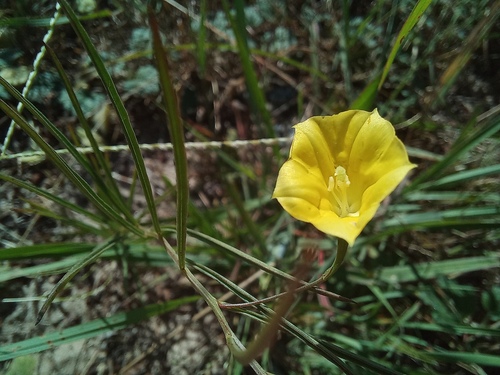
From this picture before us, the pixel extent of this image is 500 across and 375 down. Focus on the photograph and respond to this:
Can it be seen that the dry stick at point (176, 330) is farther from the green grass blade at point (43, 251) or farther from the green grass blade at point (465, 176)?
the green grass blade at point (465, 176)

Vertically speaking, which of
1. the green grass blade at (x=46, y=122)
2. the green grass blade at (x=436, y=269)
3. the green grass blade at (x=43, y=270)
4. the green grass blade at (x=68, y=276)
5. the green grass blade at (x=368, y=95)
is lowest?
the green grass blade at (x=436, y=269)

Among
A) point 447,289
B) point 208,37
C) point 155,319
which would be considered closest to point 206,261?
point 155,319

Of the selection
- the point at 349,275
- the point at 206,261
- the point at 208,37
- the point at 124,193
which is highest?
the point at 208,37

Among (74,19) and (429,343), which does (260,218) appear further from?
Answer: (74,19)

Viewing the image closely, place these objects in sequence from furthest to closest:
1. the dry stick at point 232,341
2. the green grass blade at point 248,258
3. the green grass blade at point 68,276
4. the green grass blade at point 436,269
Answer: the green grass blade at point 436,269 < the green grass blade at point 248,258 < the green grass blade at point 68,276 < the dry stick at point 232,341

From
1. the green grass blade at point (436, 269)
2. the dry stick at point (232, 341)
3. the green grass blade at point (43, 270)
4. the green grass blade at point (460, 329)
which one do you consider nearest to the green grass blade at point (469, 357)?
the green grass blade at point (460, 329)
